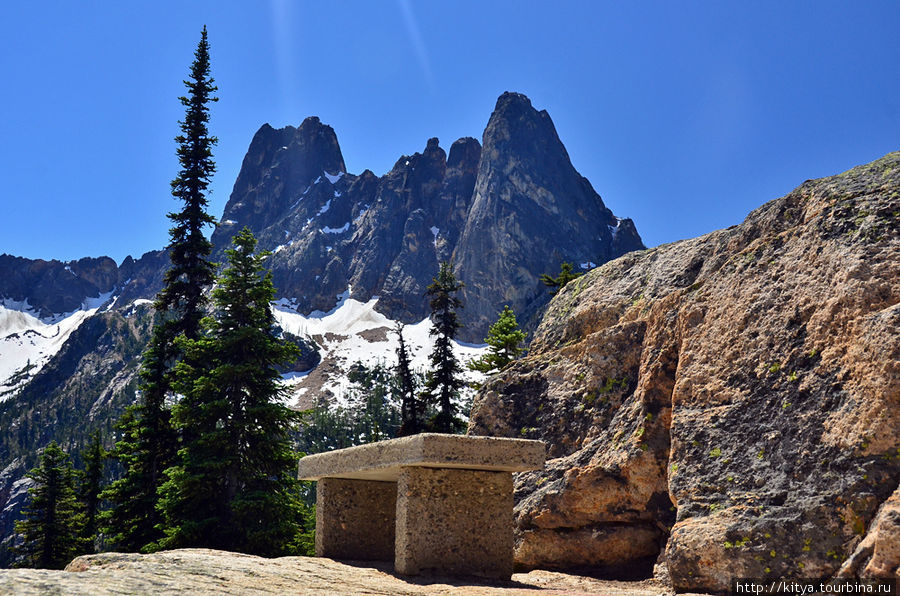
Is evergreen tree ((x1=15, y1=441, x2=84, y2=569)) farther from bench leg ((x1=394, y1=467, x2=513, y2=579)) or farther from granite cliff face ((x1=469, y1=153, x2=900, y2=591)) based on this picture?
bench leg ((x1=394, y1=467, x2=513, y2=579))

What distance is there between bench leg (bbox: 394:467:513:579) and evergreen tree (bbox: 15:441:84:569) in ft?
118

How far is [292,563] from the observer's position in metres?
10.9

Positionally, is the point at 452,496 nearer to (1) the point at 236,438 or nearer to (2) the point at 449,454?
(2) the point at 449,454

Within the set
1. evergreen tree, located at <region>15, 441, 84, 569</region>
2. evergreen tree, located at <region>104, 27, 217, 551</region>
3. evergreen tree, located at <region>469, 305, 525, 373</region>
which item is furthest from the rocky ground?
evergreen tree, located at <region>15, 441, 84, 569</region>

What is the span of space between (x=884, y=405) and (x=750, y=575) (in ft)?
7.83

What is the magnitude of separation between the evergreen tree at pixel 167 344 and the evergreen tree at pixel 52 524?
53.2 feet

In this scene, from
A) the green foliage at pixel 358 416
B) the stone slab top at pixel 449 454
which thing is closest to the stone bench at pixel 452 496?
the stone slab top at pixel 449 454

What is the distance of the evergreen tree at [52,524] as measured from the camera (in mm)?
40375

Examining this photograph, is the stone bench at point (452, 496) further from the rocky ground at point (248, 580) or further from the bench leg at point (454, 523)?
the rocky ground at point (248, 580)

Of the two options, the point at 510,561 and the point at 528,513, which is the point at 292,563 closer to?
the point at 510,561

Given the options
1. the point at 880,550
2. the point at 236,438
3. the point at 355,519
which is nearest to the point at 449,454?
the point at 355,519

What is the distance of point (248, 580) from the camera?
28.1ft

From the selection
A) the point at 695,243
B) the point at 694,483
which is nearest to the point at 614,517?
the point at 694,483

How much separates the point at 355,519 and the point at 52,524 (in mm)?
35069
